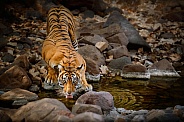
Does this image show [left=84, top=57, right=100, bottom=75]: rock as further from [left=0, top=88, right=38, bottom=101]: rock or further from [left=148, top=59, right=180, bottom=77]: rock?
[left=0, top=88, right=38, bottom=101]: rock

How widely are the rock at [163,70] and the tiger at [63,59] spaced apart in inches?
54.9

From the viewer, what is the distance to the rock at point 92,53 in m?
6.14

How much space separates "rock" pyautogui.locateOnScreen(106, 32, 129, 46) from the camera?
23.5ft

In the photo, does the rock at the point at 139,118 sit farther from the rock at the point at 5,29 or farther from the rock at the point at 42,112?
the rock at the point at 5,29

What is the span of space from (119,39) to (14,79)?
3095 millimetres

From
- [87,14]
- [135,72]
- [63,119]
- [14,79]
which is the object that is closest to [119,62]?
[135,72]

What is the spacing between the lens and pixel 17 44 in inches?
274

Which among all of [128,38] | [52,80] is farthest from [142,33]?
[52,80]

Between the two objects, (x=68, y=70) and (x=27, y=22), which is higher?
(x=27, y=22)

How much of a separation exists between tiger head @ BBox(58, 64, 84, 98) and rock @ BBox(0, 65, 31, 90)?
54 cm

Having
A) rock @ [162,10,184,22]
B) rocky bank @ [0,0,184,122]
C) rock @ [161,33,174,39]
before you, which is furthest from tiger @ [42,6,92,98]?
rock @ [162,10,184,22]

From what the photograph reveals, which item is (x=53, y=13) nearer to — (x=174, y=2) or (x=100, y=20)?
(x=100, y=20)

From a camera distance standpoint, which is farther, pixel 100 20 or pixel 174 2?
pixel 174 2

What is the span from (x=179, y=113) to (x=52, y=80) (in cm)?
204
